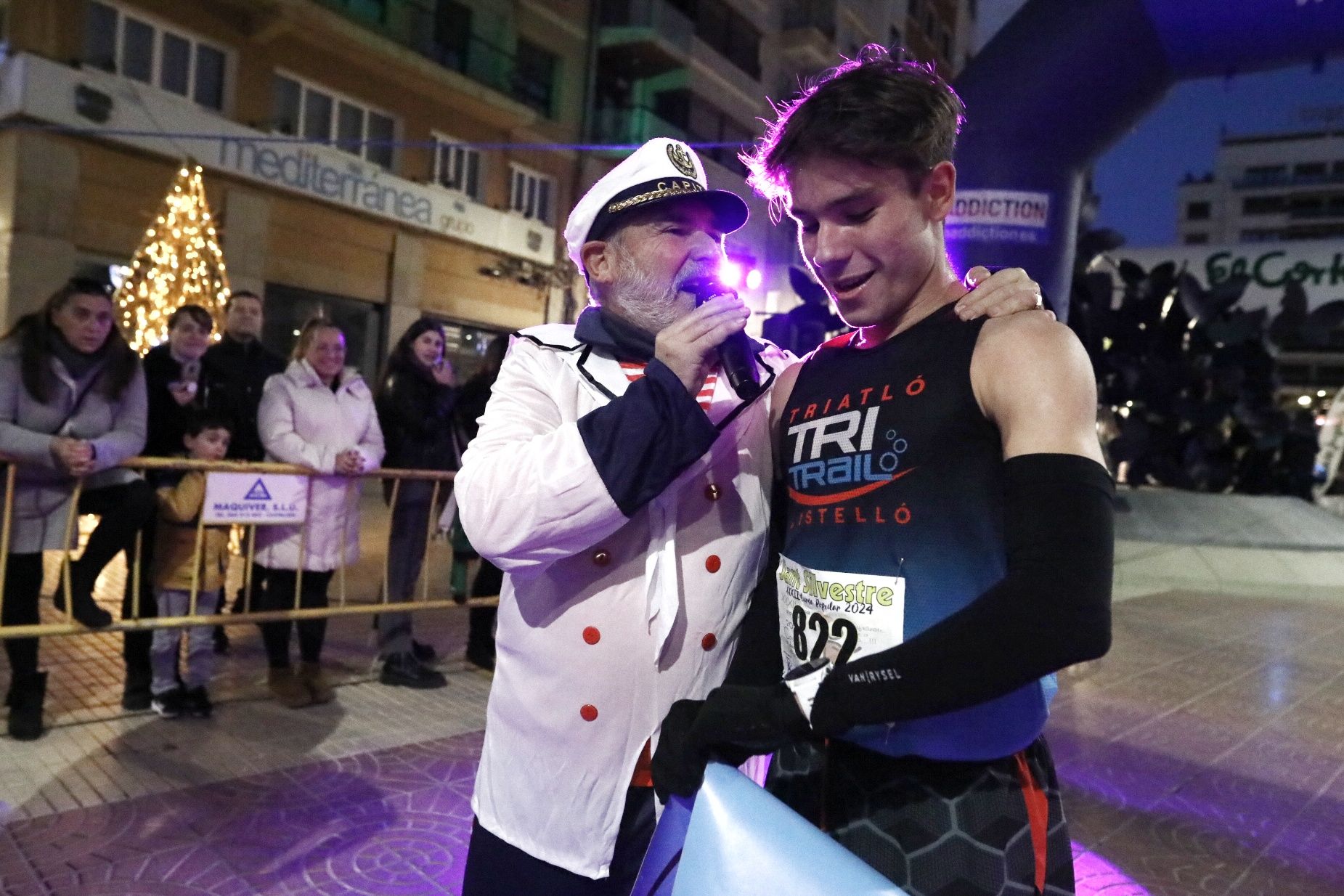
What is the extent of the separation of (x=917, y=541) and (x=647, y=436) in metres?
0.43

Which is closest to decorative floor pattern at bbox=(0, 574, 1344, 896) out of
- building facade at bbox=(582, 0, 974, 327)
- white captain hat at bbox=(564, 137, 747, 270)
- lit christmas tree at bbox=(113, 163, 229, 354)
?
white captain hat at bbox=(564, 137, 747, 270)

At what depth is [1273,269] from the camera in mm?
15875

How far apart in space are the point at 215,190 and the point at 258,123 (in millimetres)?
1550

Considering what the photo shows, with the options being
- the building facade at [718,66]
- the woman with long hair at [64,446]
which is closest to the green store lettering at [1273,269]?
the building facade at [718,66]

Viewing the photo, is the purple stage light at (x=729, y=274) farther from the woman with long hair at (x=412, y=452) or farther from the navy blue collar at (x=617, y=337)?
the woman with long hair at (x=412, y=452)

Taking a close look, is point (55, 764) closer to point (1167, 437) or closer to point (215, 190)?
point (215, 190)

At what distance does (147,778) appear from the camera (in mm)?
3623

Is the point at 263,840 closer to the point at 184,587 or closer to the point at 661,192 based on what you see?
the point at 184,587

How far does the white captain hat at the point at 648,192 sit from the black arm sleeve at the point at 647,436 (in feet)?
1.38

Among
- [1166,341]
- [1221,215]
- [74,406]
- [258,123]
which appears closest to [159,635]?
[74,406]

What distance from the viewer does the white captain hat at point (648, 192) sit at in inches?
67.0

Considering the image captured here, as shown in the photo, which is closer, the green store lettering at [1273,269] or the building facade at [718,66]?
the green store lettering at [1273,269]

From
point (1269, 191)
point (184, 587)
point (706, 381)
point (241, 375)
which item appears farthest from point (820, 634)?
point (1269, 191)

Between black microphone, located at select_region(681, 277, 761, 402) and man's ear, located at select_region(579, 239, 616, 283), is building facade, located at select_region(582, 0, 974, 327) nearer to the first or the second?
man's ear, located at select_region(579, 239, 616, 283)
